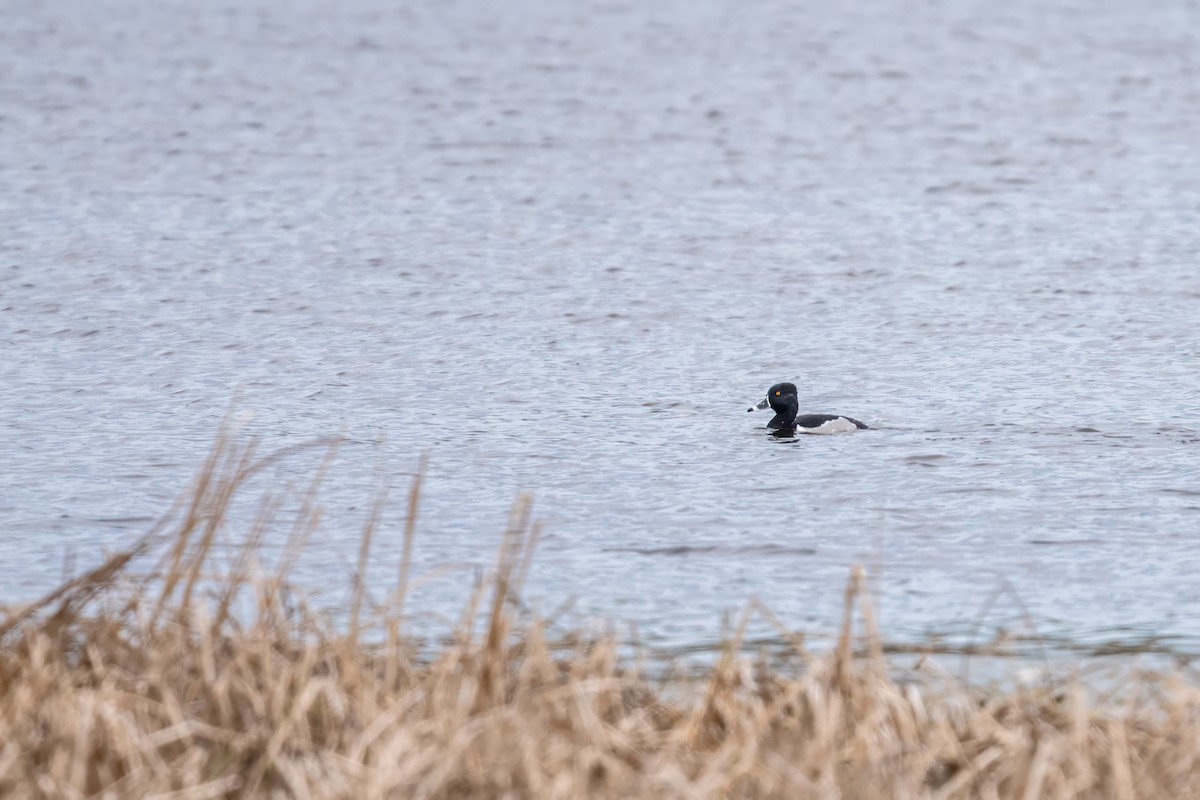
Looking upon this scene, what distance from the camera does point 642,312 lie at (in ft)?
47.9

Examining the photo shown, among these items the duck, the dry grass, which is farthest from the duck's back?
the dry grass

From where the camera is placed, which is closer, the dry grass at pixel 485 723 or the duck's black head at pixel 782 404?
the dry grass at pixel 485 723

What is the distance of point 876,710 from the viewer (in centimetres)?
543

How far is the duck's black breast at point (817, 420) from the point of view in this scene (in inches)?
433

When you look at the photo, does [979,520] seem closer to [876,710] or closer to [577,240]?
[876,710]

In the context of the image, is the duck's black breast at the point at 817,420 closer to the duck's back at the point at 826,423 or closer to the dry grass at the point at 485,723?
the duck's back at the point at 826,423

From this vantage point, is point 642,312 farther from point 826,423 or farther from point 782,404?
point 826,423

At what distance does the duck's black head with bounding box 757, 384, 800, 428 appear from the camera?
11.3 meters

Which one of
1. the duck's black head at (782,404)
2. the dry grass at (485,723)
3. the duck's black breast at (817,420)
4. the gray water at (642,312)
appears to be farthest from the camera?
the duck's black head at (782,404)

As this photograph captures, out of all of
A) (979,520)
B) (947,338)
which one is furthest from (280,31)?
(979,520)

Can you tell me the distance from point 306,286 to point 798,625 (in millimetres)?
8708

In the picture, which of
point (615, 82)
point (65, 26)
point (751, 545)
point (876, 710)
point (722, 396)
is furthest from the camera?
point (65, 26)

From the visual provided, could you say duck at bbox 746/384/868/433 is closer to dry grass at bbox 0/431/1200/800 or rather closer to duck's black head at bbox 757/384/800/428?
duck's black head at bbox 757/384/800/428

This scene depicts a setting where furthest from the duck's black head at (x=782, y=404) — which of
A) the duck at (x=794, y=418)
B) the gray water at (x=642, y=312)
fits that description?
the gray water at (x=642, y=312)
